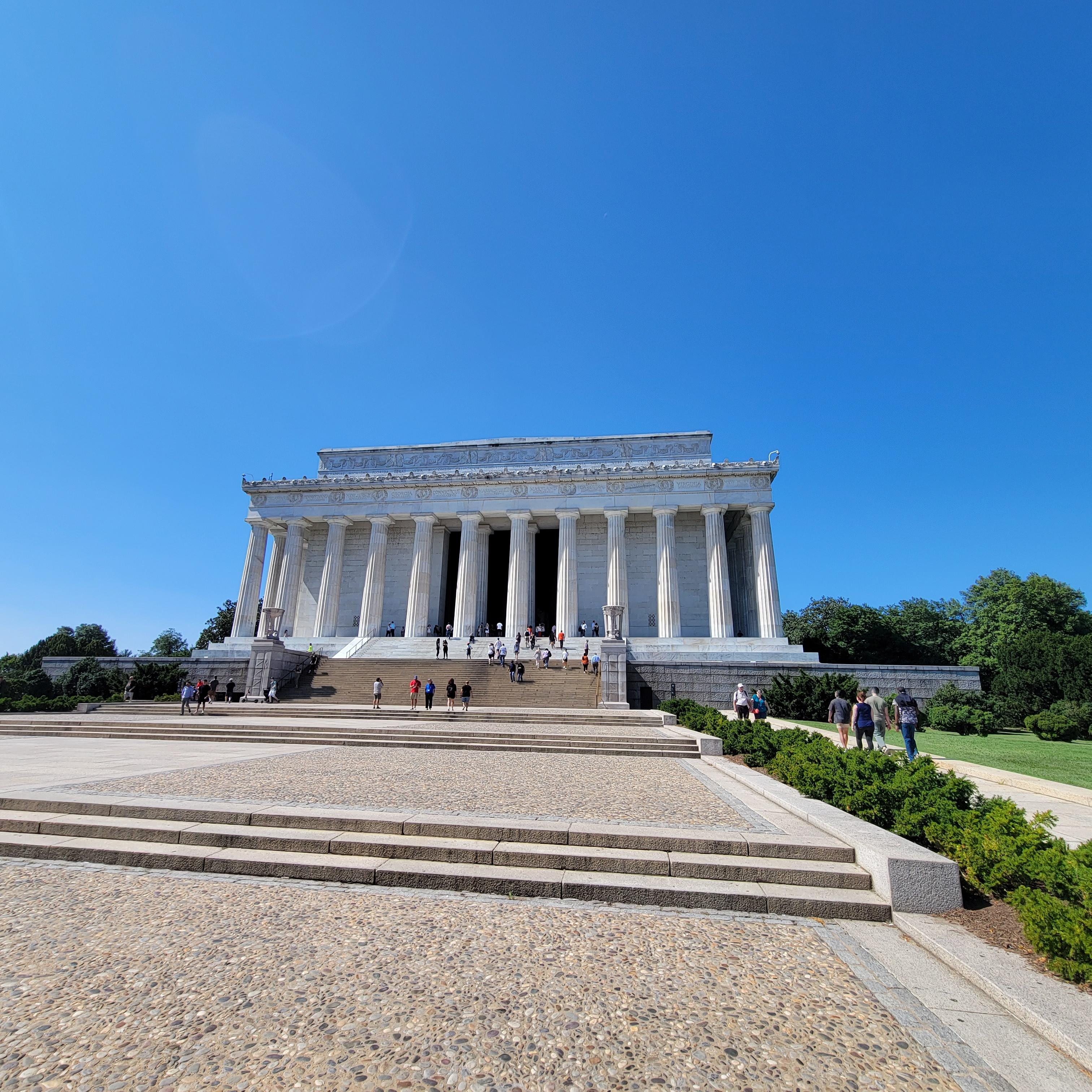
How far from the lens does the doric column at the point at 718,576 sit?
129ft

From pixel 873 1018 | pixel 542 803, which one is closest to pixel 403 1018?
pixel 873 1018

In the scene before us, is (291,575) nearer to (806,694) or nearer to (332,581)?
(332,581)

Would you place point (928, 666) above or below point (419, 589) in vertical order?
below

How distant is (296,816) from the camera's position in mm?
7359

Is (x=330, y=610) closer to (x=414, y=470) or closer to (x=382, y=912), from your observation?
(x=414, y=470)

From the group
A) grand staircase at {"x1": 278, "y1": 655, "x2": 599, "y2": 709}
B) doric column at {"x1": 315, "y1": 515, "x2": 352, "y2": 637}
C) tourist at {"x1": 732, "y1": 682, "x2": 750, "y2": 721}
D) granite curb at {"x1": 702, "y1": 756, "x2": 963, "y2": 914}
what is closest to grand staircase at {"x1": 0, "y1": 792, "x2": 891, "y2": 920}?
granite curb at {"x1": 702, "y1": 756, "x2": 963, "y2": 914}

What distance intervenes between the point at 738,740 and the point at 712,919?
982cm

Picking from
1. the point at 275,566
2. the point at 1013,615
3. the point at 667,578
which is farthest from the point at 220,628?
the point at 1013,615

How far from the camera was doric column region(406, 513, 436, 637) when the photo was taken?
42.2 meters

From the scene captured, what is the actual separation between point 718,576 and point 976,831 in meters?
35.5

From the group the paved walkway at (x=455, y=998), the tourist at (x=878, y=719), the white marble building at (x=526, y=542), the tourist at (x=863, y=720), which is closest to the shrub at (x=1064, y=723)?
the tourist at (x=878, y=719)

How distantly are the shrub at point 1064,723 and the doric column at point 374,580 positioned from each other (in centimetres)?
3715

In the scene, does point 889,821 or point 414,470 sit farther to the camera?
point 414,470

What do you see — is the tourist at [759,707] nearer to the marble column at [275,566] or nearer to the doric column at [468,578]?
the doric column at [468,578]
